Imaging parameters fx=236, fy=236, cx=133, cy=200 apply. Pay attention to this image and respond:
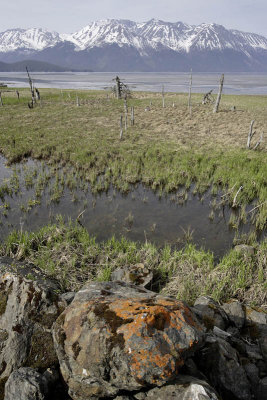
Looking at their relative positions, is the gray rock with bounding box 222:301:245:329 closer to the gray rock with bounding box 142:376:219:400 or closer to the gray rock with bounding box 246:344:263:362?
the gray rock with bounding box 246:344:263:362

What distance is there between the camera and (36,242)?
30.4 feet

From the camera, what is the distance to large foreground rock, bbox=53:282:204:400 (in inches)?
124

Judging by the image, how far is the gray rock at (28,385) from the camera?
325 centimetres

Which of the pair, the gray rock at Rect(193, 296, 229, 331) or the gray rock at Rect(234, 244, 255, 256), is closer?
the gray rock at Rect(193, 296, 229, 331)

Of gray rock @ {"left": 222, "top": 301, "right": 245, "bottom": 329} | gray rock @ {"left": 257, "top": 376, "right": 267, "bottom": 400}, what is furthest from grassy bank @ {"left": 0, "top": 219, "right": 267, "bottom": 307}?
gray rock @ {"left": 257, "top": 376, "right": 267, "bottom": 400}

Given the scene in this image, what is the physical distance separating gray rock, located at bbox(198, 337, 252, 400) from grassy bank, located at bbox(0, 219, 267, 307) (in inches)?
110

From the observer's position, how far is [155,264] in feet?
27.7

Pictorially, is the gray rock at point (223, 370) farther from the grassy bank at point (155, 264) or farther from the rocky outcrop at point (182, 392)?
the grassy bank at point (155, 264)

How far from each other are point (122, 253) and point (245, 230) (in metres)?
6.18

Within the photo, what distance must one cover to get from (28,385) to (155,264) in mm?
5597

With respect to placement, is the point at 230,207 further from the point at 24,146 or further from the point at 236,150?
the point at 24,146

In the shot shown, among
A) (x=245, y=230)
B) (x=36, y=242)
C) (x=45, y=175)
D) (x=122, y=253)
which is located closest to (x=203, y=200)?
(x=245, y=230)

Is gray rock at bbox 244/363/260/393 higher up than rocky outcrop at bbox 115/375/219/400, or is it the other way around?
rocky outcrop at bbox 115/375/219/400

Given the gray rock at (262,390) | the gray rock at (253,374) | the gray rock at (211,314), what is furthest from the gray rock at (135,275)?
the gray rock at (262,390)
